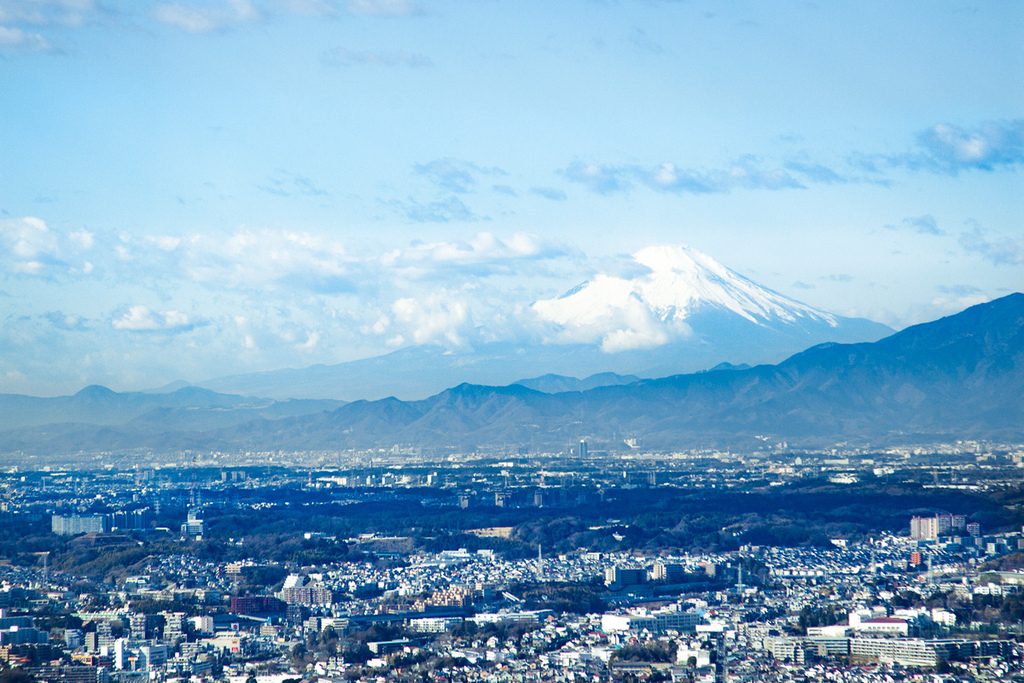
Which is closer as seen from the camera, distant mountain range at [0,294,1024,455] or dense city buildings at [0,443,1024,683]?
dense city buildings at [0,443,1024,683]

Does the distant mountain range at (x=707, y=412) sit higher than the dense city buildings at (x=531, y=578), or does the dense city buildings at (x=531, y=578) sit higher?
the distant mountain range at (x=707, y=412)

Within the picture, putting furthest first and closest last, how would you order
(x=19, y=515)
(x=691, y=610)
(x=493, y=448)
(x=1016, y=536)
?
(x=493, y=448) < (x=19, y=515) < (x=1016, y=536) < (x=691, y=610)

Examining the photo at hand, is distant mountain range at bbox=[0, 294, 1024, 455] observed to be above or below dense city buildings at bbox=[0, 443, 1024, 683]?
above

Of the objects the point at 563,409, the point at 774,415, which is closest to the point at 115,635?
the point at 774,415

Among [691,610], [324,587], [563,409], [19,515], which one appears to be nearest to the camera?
[691,610]

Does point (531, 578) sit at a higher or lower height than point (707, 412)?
lower

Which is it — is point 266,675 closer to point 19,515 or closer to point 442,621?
point 442,621

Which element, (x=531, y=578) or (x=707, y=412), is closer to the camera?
(x=531, y=578)

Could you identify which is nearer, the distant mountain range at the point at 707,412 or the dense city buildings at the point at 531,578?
the dense city buildings at the point at 531,578
